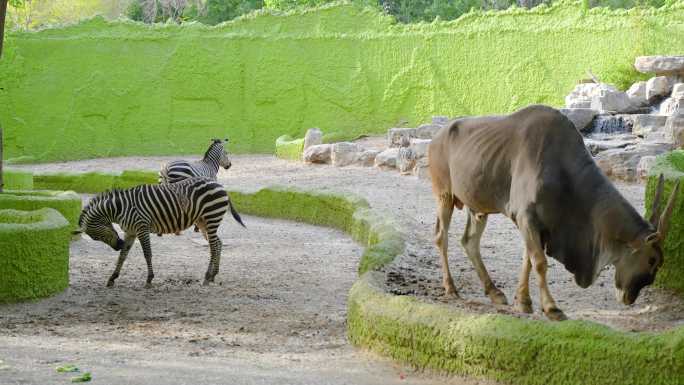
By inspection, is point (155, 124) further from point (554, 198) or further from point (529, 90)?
point (554, 198)

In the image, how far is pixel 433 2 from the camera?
37.0 m

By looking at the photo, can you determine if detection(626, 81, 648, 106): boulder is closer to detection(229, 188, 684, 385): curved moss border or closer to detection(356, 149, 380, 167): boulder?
detection(356, 149, 380, 167): boulder

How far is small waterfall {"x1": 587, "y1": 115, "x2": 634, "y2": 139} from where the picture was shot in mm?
18062

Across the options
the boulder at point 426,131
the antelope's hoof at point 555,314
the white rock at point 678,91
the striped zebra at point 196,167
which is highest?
the white rock at point 678,91

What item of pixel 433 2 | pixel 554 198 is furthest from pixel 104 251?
pixel 433 2

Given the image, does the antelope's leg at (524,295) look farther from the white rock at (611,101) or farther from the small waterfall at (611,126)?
the white rock at (611,101)

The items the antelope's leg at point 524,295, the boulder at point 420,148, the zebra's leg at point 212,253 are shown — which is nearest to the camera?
the antelope's leg at point 524,295

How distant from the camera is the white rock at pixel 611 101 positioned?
19.1 metres

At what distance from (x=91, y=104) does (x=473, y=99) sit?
35.6ft

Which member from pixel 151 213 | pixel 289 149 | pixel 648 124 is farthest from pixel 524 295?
pixel 289 149

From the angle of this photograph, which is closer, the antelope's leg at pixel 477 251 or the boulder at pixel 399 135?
the antelope's leg at pixel 477 251

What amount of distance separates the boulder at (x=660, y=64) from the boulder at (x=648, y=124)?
3.83 metres

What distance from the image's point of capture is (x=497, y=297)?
7.36 metres

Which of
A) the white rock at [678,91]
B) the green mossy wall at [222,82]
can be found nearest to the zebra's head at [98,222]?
the white rock at [678,91]
